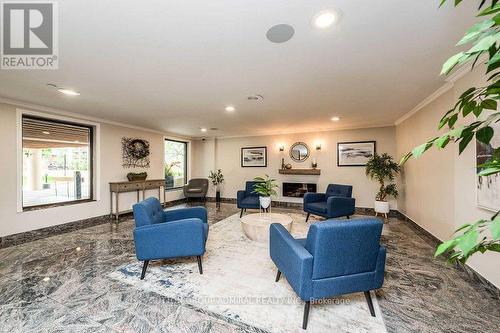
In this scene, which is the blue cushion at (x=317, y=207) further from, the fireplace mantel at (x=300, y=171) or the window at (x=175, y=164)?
the window at (x=175, y=164)

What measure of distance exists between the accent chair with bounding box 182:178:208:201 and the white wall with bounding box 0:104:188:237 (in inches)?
37.6

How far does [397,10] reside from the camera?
5.25 ft

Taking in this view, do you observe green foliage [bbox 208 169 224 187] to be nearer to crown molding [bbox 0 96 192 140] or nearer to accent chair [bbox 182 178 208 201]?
accent chair [bbox 182 178 208 201]

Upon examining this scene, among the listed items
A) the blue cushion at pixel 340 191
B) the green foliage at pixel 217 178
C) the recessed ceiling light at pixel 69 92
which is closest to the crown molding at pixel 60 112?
the recessed ceiling light at pixel 69 92

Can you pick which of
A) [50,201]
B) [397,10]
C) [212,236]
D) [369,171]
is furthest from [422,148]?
[50,201]

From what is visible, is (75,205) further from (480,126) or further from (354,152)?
(354,152)

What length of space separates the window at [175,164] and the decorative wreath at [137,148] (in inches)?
42.7

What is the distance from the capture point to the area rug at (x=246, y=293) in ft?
5.93

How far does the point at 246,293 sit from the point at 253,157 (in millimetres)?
5192

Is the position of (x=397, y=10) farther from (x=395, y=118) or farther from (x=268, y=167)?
(x=268, y=167)

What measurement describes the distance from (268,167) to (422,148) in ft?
20.1

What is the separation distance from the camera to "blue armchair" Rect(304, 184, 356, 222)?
433 centimetres

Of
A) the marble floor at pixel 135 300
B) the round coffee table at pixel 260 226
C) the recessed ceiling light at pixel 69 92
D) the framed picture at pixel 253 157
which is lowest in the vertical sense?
the marble floor at pixel 135 300

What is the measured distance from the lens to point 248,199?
16.8ft
